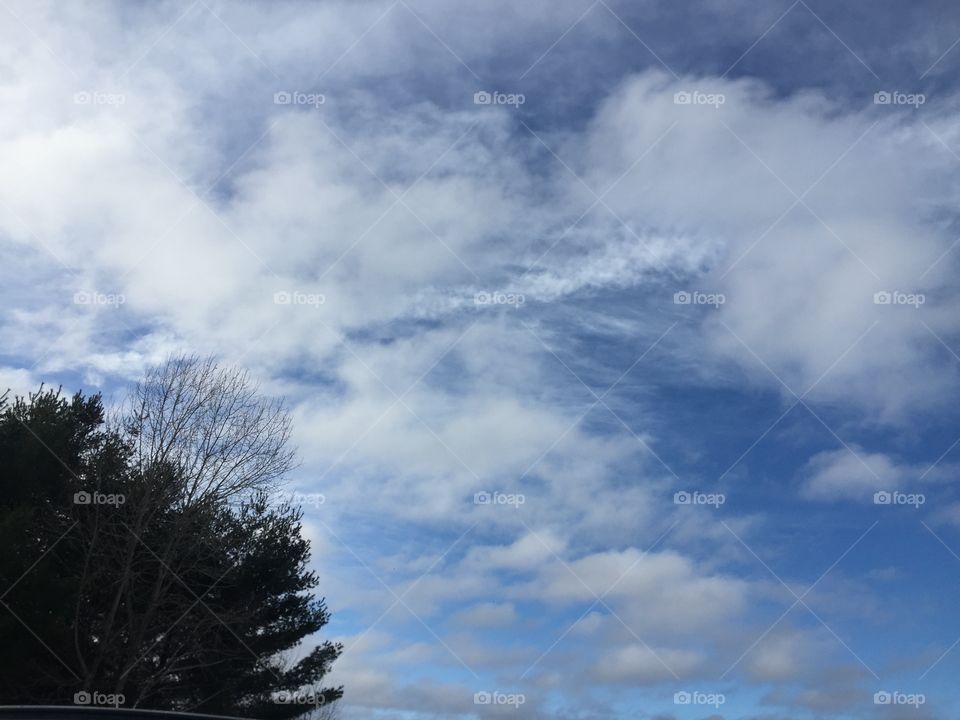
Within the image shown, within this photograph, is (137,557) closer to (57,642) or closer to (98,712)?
(57,642)

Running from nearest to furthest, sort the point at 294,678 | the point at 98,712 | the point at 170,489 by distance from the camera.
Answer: the point at 98,712, the point at 170,489, the point at 294,678

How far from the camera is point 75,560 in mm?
28266

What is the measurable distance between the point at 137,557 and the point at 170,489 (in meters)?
2.61

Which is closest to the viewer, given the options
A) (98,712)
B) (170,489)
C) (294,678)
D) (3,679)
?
(98,712)

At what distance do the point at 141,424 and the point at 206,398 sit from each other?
2.43m

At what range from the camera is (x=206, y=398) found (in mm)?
28703

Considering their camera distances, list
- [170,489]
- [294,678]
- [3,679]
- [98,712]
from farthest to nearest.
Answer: [294,678], [170,489], [3,679], [98,712]

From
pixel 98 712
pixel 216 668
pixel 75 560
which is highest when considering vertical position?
pixel 75 560

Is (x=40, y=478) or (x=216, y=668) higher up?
(x=40, y=478)

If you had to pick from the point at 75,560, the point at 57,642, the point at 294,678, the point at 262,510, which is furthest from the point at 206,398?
the point at 294,678

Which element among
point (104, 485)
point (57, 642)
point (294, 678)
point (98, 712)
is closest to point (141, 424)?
point (104, 485)

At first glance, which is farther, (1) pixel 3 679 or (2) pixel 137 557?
(2) pixel 137 557

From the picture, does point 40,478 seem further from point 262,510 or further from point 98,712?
point 98,712

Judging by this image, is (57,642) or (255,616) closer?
(57,642)
